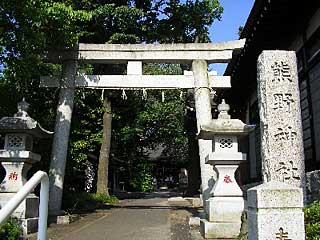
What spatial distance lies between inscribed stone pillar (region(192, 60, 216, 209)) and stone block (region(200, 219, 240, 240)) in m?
2.70

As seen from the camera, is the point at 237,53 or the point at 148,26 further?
the point at 148,26

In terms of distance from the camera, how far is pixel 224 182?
33.1ft

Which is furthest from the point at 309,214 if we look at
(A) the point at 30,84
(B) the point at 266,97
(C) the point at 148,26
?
(C) the point at 148,26

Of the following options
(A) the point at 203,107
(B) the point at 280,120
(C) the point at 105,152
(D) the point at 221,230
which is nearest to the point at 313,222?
(B) the point at 280,120

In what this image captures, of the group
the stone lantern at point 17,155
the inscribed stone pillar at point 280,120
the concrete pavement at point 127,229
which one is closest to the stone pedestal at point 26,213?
the stone lantern at point 17,155

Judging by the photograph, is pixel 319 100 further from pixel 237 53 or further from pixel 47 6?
pixel 47 6

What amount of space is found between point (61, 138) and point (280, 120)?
27.6ft

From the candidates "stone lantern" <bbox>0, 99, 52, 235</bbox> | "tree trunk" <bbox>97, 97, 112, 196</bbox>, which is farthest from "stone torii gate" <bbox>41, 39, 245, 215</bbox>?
"tree trunk" <bbox>97, 97, 112, 196</bbox>

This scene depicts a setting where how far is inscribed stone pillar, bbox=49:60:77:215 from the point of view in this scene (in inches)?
513

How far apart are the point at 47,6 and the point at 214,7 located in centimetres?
1218

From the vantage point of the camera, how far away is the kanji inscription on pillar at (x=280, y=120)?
668 centimetres

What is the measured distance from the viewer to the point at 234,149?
10398 mm

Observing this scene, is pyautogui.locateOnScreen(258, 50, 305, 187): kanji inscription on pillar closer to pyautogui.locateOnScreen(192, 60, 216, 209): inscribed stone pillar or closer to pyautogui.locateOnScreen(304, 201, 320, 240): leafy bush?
pyautogui.locateOnScreen(304, 201, 320, 240): leafy bush

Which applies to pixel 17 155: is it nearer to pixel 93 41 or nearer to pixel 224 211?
pixel 224 211
